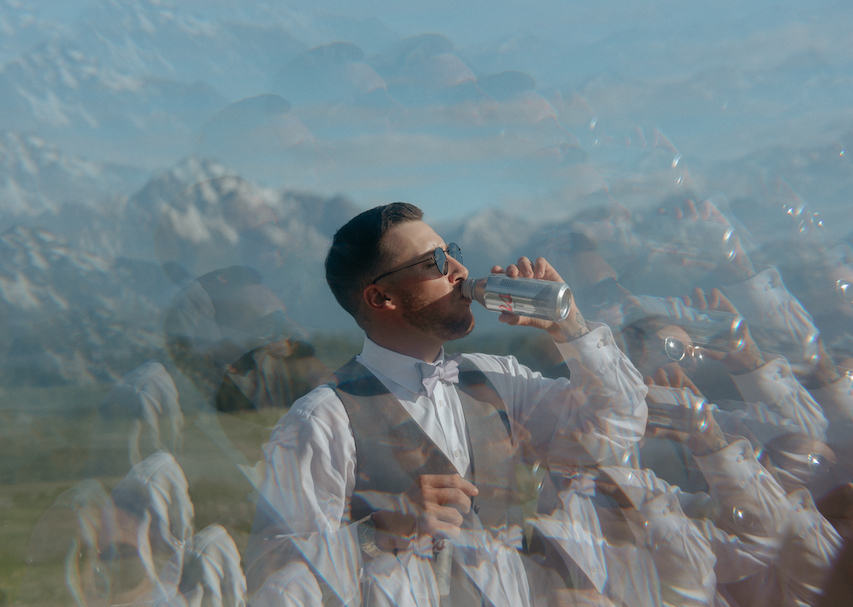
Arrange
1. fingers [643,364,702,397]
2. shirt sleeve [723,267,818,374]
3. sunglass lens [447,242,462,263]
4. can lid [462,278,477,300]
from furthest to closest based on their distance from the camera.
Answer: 1. shirt sleeve [723,267,818,374]
2. fingers [643,364,702,397]
3. sunglass lens [447,242,462,263]
4. can lid [462,278,477,300]

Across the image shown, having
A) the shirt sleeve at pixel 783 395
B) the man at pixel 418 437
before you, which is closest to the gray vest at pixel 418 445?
the man at pixel 418 437

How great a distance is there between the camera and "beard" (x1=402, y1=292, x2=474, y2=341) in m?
1.58

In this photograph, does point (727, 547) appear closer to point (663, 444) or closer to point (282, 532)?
point (663, 444)

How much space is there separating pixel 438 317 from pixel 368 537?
0.67 meters

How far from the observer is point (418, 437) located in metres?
1.53

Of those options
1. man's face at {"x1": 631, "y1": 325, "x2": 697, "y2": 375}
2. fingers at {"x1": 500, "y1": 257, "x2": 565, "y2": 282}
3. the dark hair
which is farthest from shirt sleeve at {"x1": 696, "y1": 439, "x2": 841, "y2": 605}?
the dark hair

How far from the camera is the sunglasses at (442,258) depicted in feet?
5.08

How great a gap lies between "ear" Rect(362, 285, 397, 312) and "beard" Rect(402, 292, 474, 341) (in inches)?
2.3

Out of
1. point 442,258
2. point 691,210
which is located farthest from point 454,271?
point 691,210

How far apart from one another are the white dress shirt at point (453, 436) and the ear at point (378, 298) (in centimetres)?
13

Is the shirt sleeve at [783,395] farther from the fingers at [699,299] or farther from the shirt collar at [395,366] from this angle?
the shirt collar at [395,366]

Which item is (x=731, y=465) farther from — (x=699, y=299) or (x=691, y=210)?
(x=691, y=210)

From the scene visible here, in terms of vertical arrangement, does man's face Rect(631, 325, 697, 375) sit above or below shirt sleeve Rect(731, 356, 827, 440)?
above

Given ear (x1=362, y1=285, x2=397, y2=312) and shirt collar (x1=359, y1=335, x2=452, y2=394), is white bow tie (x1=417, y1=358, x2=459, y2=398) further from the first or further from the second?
ear (x1=362, y1=285, x2=397, y2=312)
